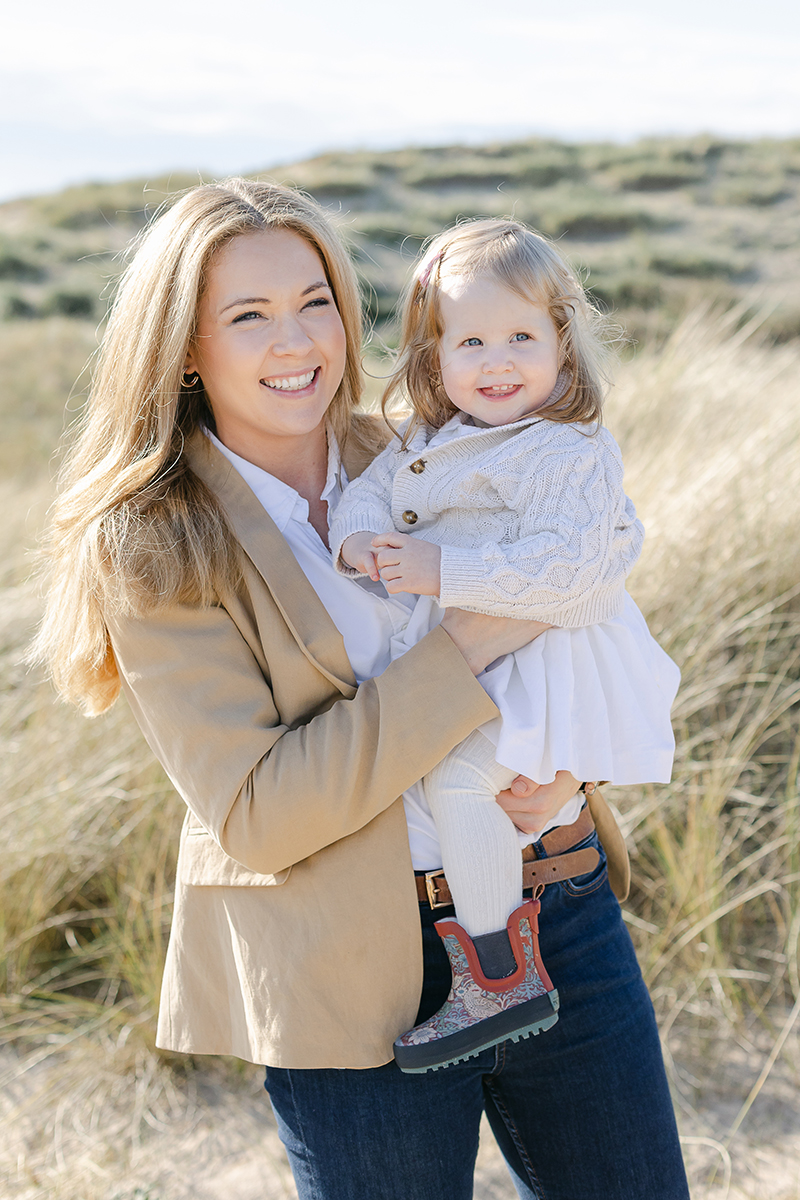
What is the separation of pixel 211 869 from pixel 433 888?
1.35 feet

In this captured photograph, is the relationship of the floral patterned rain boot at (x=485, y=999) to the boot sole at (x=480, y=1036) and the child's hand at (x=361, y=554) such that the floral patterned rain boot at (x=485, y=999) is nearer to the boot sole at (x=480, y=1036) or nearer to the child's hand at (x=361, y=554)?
the boot sole at (x=480, y=1036)

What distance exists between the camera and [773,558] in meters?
3.57

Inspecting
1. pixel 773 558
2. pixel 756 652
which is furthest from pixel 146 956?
pixel 773 558

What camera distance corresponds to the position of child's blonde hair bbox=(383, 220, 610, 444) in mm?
1962

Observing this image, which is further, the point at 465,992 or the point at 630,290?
the point at 630,290

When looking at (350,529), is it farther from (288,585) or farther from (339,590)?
(288,585)

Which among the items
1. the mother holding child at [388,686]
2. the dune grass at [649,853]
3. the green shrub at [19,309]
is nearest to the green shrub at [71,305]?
the green shrub at [19,309]

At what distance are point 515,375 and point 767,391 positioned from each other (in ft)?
11.3

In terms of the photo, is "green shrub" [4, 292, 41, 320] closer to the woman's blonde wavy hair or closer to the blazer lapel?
the woman's blonde wavy hair

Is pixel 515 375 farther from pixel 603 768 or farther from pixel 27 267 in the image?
pixel 27 267

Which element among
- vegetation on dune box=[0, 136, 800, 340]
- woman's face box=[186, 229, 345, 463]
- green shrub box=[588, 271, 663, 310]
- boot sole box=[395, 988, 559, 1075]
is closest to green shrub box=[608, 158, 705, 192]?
vegetation on dune box=[0, 136, 800, 340]

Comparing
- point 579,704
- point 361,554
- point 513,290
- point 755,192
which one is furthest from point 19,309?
point 579,704

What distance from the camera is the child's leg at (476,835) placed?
1688 mm

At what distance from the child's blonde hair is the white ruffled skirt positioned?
1.50 feet
